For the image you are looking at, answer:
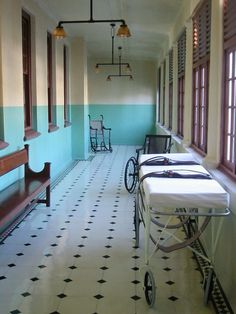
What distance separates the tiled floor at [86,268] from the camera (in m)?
Answer: 3.57

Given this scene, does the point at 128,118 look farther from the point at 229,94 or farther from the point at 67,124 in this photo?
the point at 229,94

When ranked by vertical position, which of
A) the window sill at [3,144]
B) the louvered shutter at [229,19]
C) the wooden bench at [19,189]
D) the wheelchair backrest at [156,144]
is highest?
the louvered shutter at [229,19]

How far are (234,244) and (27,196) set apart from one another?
9.83 ft

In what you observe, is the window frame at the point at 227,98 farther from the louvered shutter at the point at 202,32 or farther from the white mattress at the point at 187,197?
the louvered shutter at the point at 202,32

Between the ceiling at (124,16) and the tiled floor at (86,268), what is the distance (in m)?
3.61

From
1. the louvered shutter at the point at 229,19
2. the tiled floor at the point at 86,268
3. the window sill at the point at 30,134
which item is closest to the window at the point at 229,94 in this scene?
the louvered shutter at the point at 229,19

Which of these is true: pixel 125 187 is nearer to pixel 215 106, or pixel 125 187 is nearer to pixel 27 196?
pixel 27 196

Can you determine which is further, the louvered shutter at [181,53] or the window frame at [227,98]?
the louvered shutter at [181,53]

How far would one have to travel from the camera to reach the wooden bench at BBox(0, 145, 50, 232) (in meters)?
4.94

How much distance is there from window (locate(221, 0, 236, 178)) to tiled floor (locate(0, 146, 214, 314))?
1137mm

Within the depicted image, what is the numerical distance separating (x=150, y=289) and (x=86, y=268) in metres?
0.93

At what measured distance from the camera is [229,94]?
4344 mm

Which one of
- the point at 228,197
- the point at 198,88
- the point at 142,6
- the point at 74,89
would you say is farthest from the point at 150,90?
the point at 228,197

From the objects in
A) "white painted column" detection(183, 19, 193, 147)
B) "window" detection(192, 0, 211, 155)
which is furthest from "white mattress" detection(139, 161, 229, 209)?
"white painted column" detection(183, 19, 193, 147)
